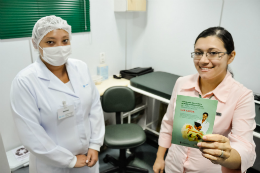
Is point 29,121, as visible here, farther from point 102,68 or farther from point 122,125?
point 102,68

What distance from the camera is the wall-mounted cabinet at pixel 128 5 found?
250cm

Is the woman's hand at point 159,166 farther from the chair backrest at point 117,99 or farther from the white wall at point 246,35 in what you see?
the white wall at point 246,35

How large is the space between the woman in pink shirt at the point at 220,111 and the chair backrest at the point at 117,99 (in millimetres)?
1033

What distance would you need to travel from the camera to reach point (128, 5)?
249 centimetres

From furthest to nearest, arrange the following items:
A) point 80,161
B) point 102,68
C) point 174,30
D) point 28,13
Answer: point 102,68
point 174,30
point 28,13
point 80,161

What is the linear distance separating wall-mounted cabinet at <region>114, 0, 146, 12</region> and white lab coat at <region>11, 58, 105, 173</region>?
4.72ft

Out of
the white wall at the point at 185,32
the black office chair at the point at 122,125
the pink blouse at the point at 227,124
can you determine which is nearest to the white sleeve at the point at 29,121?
the pink blouse at the point at 227,124

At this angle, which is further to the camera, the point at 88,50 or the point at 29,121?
the point at 88,50

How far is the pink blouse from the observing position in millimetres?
896

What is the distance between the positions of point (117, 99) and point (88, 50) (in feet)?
2.78

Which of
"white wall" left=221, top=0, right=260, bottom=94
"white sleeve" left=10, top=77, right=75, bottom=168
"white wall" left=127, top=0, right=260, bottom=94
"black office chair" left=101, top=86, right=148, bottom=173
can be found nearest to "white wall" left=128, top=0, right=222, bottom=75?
"white wall" left=127, top=0, right=260, bottom=94

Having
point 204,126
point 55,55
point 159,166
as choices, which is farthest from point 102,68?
point 204,126

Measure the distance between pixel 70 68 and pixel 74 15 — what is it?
1.20 metres

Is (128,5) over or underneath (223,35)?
over
